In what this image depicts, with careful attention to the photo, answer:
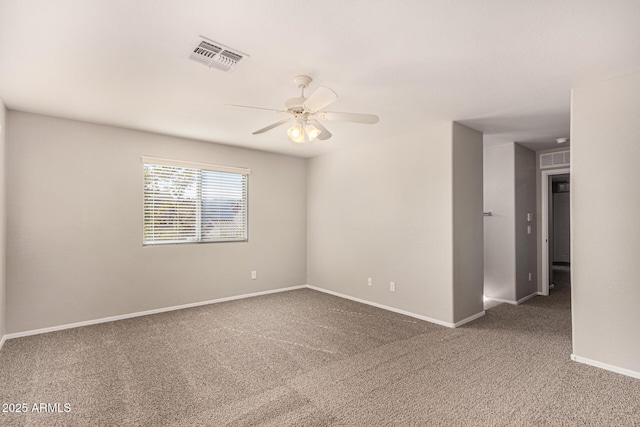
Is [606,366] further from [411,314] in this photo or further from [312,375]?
[312,375]

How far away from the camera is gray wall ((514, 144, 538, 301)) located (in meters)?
5.15

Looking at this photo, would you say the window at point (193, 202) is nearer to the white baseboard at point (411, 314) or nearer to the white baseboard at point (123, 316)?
the white baseboard at point (123, 316)

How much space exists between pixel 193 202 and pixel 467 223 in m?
3.80

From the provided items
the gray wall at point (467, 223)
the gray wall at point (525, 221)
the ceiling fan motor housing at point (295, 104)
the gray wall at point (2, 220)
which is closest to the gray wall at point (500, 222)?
the gray wall at point (525, 221)

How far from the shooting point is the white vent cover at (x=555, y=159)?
5.30 metres

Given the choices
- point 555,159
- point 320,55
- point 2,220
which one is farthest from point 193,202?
point 555,159

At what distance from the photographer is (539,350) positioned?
3205mm

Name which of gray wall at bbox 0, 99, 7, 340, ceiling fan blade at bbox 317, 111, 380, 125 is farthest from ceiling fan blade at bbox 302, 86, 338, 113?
gray wall at bbox 0, 99, 7, 340

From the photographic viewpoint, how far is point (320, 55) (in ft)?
7.81

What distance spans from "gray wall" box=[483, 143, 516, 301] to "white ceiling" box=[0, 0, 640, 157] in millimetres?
1506

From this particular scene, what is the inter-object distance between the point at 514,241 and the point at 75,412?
5522mm

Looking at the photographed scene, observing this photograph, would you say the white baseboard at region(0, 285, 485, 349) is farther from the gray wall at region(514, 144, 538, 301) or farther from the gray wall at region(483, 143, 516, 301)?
the gray wall at region(514, 144, 538, 301)

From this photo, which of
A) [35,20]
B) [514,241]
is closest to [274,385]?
[35,20]

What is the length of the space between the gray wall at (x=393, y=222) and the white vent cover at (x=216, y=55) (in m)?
2.64
